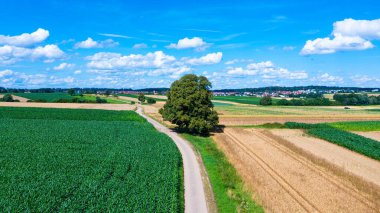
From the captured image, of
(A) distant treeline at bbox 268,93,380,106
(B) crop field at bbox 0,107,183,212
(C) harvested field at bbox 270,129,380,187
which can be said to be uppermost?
(A) distant treeline at bbox 268,93,380,106

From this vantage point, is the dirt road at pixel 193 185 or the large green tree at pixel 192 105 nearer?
the dirt road at pixel 193 185

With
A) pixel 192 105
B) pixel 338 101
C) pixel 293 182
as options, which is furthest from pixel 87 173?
pixel 338 101

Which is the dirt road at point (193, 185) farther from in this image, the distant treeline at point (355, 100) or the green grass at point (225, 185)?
the distant treeline at point (355, 100)

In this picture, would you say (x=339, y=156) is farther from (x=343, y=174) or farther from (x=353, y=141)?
(x=353, y=141)

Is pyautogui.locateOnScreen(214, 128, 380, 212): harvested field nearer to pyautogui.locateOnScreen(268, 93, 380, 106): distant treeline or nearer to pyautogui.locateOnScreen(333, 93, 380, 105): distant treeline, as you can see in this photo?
pyautogui.locateOnScreen(268, 93, 380, 106): distant treeline

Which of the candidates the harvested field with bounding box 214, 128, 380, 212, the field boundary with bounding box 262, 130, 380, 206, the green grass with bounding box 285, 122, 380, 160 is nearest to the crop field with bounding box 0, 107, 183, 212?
the harvested field with bounding box 214, 128, 380, 212

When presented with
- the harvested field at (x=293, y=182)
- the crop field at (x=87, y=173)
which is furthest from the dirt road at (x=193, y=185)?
Answer: the harvested field at (x=293, y=182)
